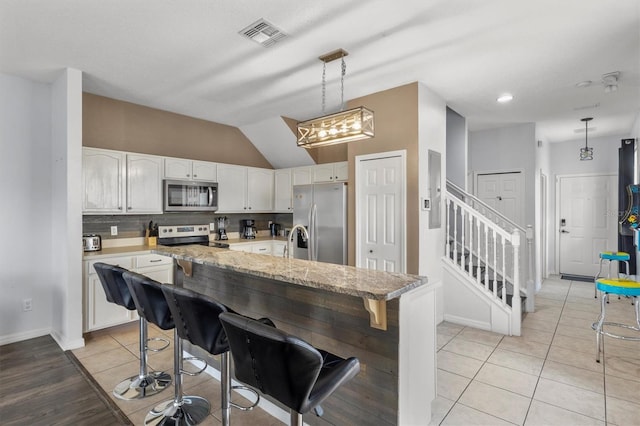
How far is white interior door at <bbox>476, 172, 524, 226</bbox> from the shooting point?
5.78 meters

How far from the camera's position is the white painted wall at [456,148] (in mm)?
5172

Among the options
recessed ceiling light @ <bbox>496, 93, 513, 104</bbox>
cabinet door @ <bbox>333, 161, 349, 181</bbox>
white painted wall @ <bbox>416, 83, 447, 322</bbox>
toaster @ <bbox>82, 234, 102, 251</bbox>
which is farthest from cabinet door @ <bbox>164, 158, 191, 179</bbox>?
recessed ceiling light @ <bbox>496, 93, 513, 104</bbox>

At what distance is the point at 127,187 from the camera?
13.9ft

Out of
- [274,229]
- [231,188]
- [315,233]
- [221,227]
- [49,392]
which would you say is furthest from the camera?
[274,229]

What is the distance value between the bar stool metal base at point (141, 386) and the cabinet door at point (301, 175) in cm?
341

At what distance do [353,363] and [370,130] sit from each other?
176 cm

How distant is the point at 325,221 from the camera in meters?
4.55

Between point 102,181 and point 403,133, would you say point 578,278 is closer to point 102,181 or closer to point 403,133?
point 403,133

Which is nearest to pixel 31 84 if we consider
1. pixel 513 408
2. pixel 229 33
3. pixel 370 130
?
pixel 229 33

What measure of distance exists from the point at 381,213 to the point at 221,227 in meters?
2.82

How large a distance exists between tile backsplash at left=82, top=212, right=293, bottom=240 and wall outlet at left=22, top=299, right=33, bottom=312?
91 centimetres

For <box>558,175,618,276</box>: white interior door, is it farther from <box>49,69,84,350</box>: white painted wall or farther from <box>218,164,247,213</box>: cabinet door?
<box>49,69,84,350</box>: white painted wall

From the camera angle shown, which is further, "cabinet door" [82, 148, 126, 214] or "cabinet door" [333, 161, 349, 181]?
"cabinet door" [333, 161, 349, 181]

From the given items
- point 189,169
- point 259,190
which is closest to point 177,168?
point 189,169
